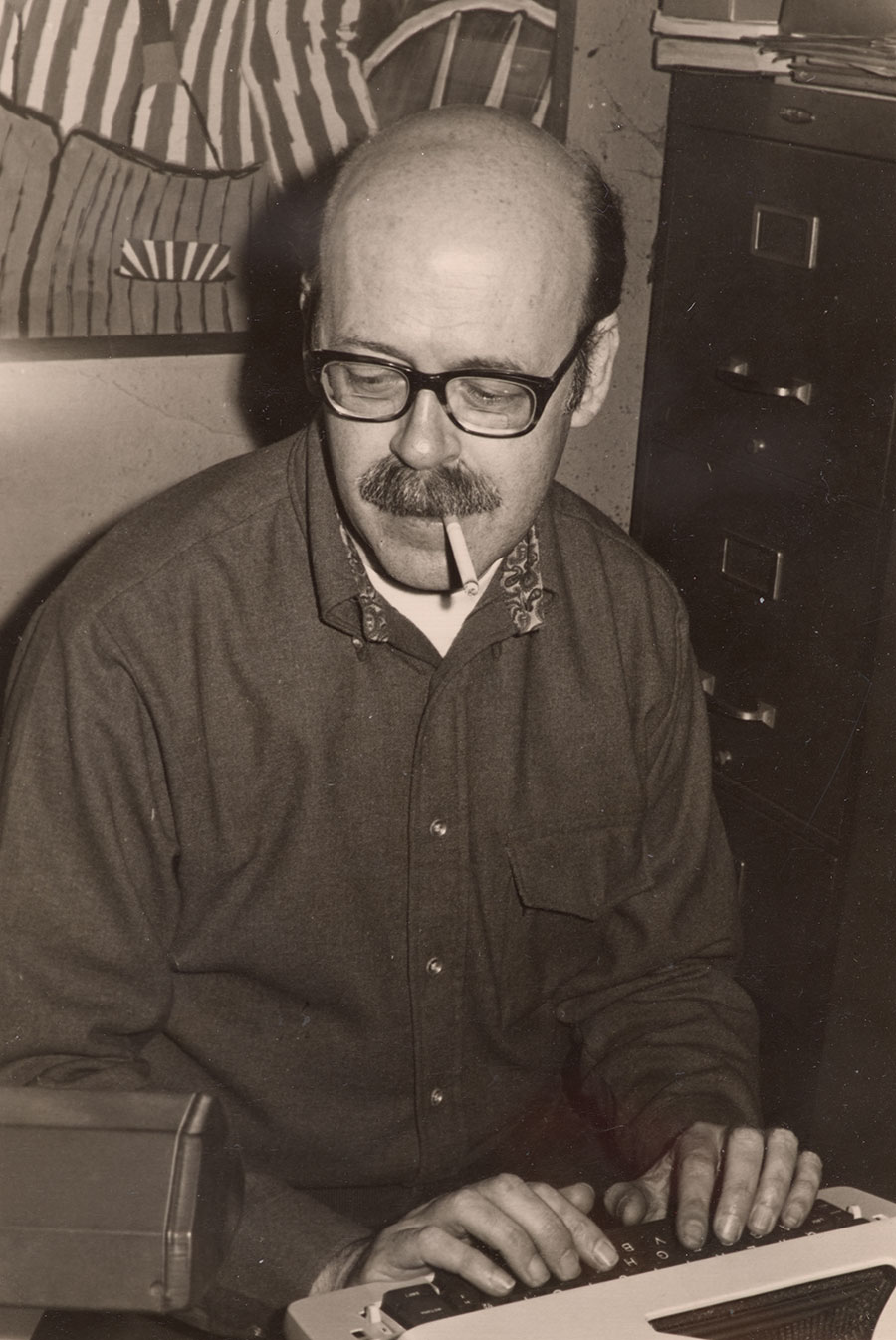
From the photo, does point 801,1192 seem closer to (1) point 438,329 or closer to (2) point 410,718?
(2) point 410,718

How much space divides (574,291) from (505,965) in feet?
2.07

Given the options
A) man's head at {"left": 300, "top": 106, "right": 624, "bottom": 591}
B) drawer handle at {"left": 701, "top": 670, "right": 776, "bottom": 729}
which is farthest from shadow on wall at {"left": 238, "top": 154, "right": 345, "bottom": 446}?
man's head at {"left": 300, "top": 106, "right": 624, "bottom": 591}

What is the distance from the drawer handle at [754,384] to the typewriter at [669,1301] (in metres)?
1.34

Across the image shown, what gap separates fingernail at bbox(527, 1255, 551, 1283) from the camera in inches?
29.4

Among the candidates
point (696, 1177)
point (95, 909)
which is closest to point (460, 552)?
point (95, 909)

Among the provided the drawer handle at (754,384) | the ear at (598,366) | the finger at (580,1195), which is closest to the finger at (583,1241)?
the finger at (580,1195)

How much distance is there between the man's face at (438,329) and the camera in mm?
1079

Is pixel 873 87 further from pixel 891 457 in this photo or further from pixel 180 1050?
pixel 180 1050

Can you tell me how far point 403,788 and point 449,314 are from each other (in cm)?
42

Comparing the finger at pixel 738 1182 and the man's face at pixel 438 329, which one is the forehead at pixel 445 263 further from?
the finger at pixel 738 1182

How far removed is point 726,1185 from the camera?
905mm

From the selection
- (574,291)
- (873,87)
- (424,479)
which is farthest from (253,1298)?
(873,87)

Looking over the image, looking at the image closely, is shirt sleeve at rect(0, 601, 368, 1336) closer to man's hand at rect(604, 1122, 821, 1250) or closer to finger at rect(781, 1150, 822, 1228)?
man's hand at rect(604, 1122, 821, 1250)

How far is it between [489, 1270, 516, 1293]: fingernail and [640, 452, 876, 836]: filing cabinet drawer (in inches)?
52.0
